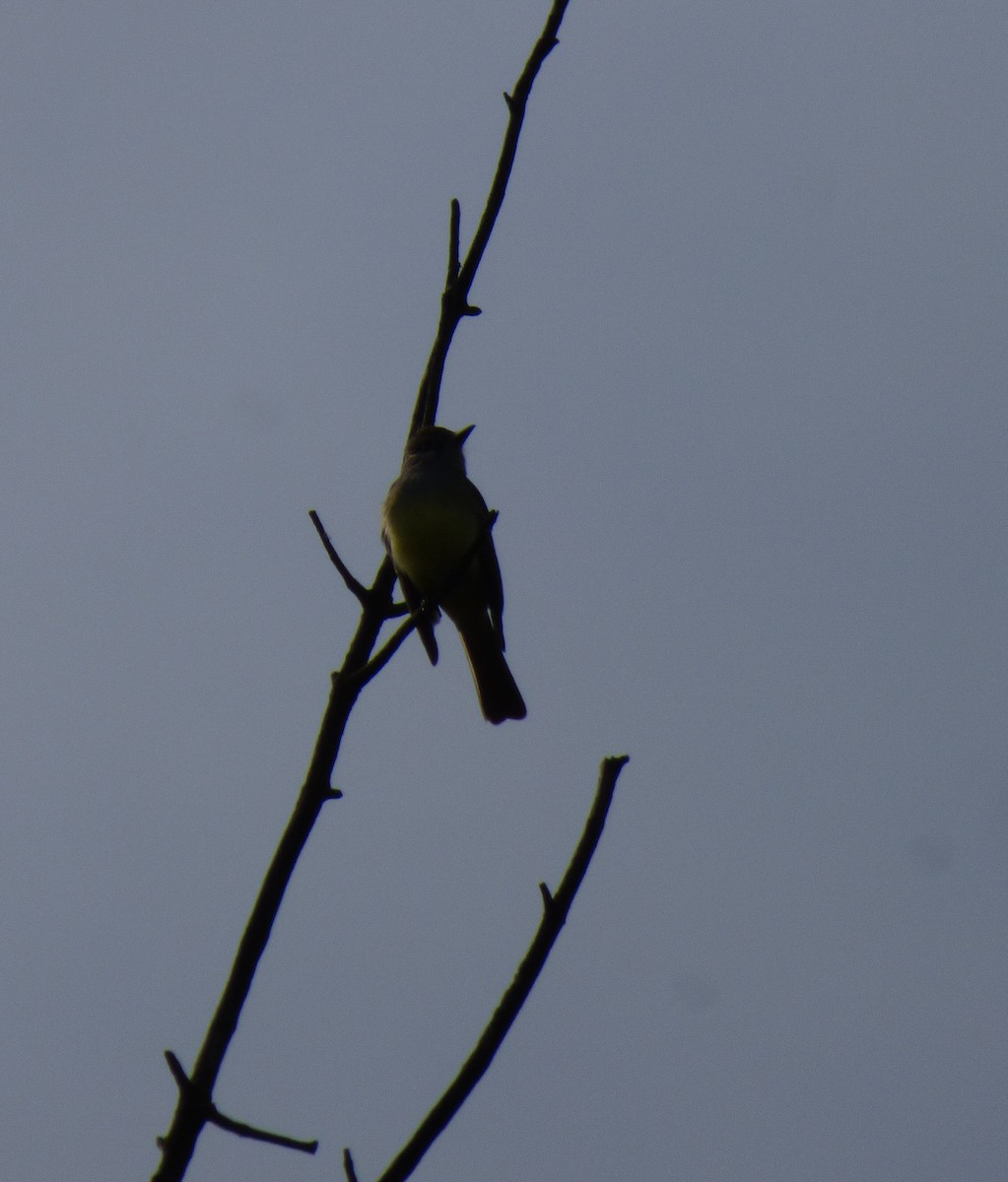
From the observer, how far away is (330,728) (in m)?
3.34

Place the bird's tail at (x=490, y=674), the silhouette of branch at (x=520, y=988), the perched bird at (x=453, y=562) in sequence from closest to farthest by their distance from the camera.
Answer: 1. the silhouette of branch at (x=520, y=988)
2. the perched bird at (x=453, y=562)
3. the bird's tail at (x=490, y=674)

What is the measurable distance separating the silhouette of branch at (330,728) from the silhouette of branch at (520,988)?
430 mm

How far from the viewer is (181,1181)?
2.65 metres

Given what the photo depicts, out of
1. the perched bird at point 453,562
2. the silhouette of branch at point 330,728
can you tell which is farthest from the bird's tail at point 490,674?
the silhouette of branch at point 330,728

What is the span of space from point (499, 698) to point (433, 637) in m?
0.50

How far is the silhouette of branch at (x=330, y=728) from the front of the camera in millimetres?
2762

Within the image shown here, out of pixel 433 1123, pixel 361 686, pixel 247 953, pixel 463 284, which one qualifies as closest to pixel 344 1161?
pixel 433 1123

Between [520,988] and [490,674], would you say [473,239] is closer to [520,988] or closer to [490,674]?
[520,988]

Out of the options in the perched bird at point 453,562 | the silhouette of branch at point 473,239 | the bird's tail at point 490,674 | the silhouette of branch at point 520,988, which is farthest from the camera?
the bird's tail at point 490,674

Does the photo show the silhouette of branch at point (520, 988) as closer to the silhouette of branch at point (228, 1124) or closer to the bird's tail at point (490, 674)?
the silhouette of branch at point (228, 1124)

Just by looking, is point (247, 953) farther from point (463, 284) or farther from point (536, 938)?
point (463, 284)

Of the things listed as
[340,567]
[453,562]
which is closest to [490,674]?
[453,562]

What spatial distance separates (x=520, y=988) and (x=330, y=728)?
856mm

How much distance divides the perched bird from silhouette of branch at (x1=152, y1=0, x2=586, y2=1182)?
350 cm
